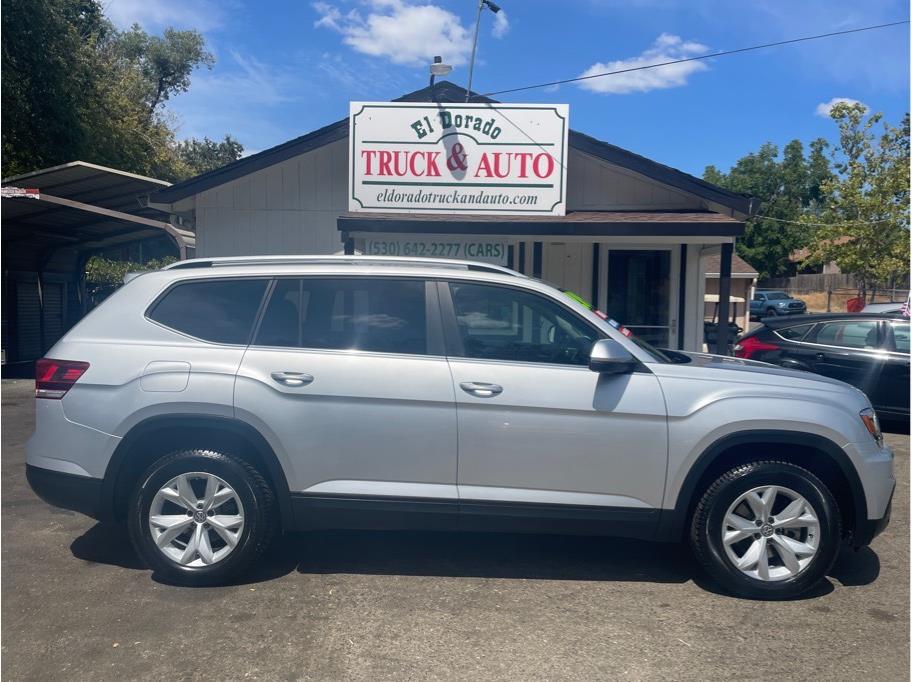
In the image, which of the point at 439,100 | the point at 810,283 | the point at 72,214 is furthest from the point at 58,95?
the point at 810,283

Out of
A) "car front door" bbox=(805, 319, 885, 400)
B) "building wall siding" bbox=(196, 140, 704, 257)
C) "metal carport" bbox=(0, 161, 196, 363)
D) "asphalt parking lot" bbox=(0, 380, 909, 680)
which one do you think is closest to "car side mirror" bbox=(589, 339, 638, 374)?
"asphalt parking lot" bbox=(0, 380, 909, 680)

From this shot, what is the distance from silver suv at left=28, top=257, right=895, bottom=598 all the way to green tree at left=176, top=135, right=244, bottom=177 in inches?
1763

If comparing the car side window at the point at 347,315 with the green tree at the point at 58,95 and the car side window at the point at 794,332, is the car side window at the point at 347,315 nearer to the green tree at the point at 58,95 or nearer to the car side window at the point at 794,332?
the car side window at the point at 794,332

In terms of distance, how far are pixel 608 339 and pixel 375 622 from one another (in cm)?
197

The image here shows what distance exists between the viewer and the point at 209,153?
173ft

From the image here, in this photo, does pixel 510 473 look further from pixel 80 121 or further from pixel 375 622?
pixel 80 121

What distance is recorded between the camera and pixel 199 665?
127 inches

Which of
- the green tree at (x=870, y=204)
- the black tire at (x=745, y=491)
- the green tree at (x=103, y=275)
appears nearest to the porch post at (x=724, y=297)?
the black tire at (x=745, y=491)

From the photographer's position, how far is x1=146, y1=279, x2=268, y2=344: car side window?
4.18 m

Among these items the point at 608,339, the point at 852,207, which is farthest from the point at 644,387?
the point at 852,207

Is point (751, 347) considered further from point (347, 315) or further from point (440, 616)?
point (440, 616)

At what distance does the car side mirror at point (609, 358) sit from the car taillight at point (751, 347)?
576 centimetres

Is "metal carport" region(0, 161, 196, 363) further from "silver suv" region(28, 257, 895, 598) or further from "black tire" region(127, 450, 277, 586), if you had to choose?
"black tire" region(127, 450, 277, 586)

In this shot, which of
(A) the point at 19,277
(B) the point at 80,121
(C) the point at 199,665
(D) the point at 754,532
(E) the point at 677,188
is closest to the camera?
(C) the point at 199,665
